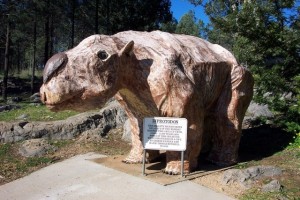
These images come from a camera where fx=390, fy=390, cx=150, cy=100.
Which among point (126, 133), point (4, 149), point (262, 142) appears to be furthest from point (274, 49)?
point (4, 149)

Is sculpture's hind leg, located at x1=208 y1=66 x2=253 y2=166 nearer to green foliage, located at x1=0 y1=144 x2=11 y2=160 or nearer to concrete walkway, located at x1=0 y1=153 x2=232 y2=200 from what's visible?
concrete walkway, located at x1=0 y1=153 x2=232 y2=200

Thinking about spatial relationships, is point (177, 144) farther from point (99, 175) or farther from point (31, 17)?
point (31, 17)

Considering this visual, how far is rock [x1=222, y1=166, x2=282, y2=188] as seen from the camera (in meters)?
5.95

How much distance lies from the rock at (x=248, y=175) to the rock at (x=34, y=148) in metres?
4.25

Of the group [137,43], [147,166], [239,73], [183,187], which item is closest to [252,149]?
[239,73]

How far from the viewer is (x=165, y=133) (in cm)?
607

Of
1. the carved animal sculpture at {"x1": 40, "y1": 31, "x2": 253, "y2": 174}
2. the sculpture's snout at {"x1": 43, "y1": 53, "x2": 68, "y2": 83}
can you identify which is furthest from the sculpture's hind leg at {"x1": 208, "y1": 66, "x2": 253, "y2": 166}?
the sculpture's snout at {"x1": 43, "y1": 53, "x2": 68, "y2": 83}

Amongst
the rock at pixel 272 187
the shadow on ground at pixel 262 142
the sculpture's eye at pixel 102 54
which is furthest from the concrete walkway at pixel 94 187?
the shadow on ground at pixel 262 142

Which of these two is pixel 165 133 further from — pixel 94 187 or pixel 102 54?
pixel 102 54

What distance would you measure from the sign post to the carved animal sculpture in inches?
6.1

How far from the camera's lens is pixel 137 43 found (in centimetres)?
625

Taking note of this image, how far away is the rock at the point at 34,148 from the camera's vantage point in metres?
8.44

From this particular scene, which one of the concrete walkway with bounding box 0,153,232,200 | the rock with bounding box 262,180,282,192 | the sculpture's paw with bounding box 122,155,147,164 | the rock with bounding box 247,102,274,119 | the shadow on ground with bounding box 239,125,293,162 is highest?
the rock with bounding box 247,102,274,119

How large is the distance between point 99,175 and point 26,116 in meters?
6.77
